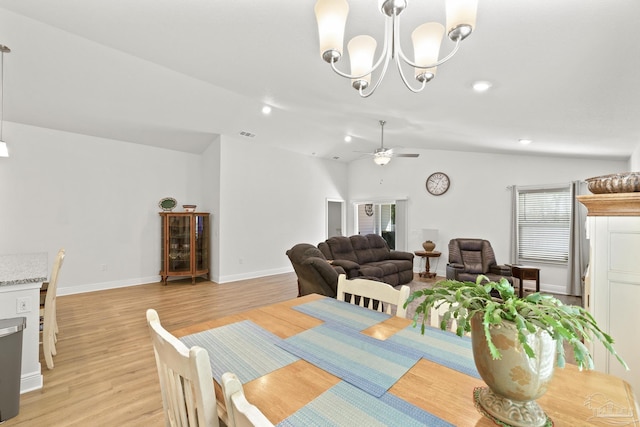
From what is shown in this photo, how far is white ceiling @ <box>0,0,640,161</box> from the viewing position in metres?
1.66

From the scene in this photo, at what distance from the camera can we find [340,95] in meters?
3.39

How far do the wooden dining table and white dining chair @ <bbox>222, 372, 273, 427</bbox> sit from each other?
0.78ft

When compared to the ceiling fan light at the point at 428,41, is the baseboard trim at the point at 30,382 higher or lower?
lower

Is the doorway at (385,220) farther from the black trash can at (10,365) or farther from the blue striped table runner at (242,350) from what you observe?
the black trash can at (10,365)

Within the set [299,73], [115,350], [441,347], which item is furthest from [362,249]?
[441,347]

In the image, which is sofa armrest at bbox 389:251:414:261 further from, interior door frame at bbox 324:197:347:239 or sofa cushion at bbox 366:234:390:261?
interior door frame at bbox 324:197:347:239

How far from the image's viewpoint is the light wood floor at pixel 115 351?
2002mm

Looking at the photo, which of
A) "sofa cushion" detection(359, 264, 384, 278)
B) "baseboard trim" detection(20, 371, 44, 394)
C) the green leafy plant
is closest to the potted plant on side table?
Result: the green leafy plant

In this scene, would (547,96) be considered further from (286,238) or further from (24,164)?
(24,164)

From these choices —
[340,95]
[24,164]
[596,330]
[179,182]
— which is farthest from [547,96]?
[24,164]

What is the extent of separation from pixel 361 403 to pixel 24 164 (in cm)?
610

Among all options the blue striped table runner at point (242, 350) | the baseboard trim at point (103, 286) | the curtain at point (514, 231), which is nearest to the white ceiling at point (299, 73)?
the curtain at point (514, 231)

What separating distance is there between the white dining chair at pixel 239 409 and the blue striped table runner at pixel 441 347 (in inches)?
31.4

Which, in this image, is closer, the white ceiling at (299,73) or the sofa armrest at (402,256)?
the white ceiling at (299,73)
